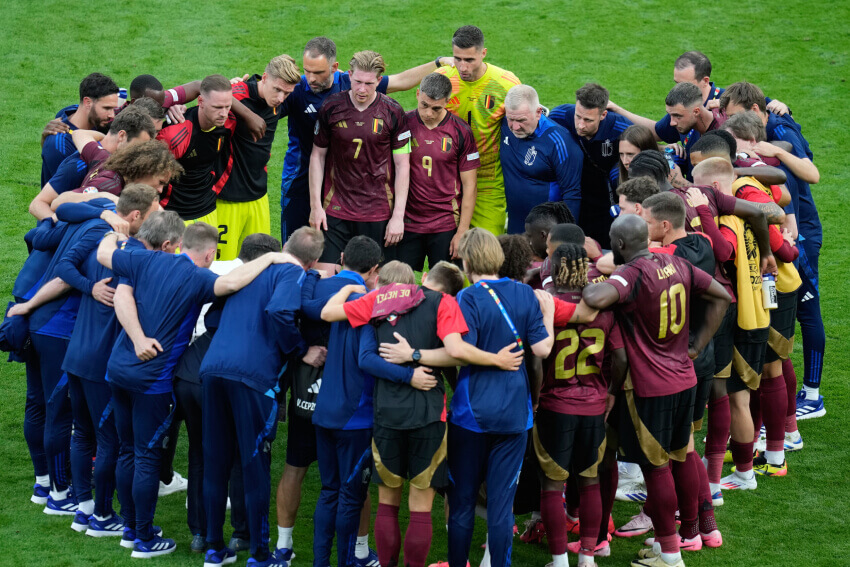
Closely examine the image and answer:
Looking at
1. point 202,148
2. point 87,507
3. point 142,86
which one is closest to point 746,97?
point 202,148

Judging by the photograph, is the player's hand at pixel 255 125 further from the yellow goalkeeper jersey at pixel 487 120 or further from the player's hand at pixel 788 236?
the player's hand at pixel 788 236

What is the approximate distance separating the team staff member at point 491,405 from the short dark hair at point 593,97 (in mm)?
2748

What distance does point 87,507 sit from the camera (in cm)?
626

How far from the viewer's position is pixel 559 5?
16.1 m

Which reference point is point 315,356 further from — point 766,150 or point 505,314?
point 766,150

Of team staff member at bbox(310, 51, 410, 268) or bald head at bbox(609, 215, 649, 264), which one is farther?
team staff member at bbox(310, 51, 410, 268)

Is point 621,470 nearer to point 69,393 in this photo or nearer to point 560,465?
point 560,465

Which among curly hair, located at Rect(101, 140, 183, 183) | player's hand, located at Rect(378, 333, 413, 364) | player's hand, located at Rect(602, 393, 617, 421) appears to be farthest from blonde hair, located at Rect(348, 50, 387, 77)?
player's hand, located at Rect(602, 393, 617, 421)

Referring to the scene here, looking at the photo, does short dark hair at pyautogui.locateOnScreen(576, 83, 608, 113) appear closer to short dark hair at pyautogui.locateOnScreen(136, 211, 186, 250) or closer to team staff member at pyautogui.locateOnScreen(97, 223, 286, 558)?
team staff member at pyautogui.locateOnScreen(97, 223, 286, 558)

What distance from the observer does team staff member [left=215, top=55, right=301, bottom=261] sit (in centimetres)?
852

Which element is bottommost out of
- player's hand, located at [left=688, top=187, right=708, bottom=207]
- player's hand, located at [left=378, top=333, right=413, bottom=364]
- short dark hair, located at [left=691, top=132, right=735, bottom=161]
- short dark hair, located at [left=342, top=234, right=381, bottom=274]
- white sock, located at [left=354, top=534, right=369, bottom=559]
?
white sock, located at [left=354, top=534, right=369, bottom=559]

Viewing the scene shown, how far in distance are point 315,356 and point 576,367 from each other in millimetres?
1477

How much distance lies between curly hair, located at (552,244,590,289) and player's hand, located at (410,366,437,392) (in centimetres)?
95

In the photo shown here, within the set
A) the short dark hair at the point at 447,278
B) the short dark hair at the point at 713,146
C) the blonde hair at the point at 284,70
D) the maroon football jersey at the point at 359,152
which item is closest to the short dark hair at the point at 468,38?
the maroon football jersey at the point at 359,152
